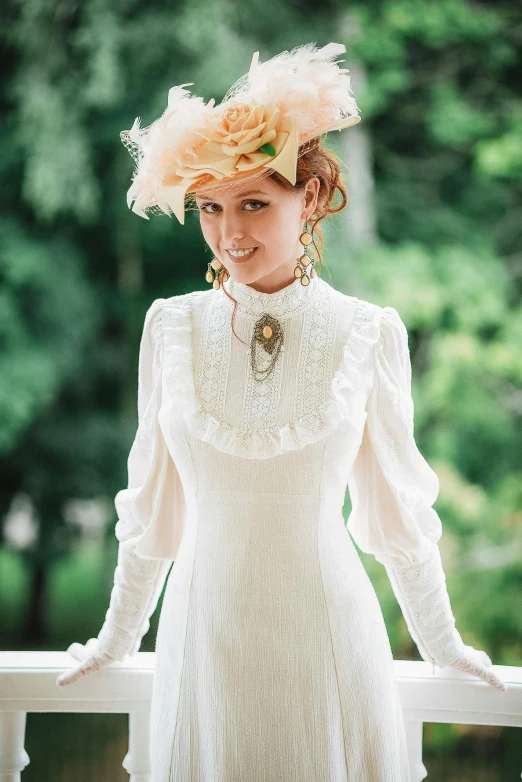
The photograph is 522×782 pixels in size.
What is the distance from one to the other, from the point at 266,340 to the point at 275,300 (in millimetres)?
67

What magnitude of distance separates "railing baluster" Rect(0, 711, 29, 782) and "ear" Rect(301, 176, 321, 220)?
975mm

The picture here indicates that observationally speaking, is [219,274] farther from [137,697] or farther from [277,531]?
[137,697]

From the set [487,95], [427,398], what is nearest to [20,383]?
[427,398]

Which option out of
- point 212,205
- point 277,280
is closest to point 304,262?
point 277,280

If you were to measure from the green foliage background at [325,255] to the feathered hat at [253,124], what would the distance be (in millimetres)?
2862

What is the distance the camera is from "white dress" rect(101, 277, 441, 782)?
140cm

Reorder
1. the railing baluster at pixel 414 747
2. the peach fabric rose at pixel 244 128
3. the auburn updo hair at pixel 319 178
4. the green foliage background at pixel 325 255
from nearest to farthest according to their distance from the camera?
the peach fabric rose at pixel 244 128 → the auburn updo hair at pixel 319 178 → the railing baluster at pixel 414 747 → the green foliage background at pixel 325 255

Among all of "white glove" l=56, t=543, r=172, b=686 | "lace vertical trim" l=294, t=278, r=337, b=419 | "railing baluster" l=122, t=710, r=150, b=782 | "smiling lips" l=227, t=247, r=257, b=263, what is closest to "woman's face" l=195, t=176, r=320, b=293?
"smiling lips" l=227, t=247, r=257, b=263

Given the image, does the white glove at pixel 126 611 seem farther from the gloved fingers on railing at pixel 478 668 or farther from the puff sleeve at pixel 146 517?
the gloved fingers on railing at pixel 478 668

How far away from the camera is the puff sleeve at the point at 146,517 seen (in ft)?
5.04

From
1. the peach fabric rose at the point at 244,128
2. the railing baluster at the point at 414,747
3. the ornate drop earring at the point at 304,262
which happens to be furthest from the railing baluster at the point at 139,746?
the peach fabric rose at the point at 244,128

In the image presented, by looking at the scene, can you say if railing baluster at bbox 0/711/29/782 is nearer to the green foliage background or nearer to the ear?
the ear

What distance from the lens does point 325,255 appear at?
4125mm

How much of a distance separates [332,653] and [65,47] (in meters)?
3.99
